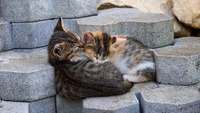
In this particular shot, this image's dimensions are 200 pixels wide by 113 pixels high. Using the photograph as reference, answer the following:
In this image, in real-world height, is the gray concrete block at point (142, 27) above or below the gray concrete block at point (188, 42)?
above

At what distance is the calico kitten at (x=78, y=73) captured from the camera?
2.94 metres

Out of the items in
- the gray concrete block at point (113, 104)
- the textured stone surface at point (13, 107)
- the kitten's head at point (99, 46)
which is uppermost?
the kitten's head at point (99, 46)

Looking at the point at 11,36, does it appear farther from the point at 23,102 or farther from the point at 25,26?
the point at 23,102

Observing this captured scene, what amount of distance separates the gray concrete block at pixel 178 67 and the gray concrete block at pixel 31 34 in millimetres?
1141

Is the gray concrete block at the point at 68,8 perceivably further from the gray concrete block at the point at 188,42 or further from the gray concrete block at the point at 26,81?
the gray concrete block at the point at 188,42

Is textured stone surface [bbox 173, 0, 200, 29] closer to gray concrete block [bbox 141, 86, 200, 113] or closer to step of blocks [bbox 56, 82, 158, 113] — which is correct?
step of blocks [bbox 56, 82, 158, 113]

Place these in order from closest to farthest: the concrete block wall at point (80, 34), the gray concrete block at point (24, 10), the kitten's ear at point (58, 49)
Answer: the concrete block wall at point (80, 34), the kitten's ear at point (58, 49), the gray concrete block at point (24, 10)

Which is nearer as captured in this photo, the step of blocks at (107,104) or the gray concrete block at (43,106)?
the step of blocks at (107,104)

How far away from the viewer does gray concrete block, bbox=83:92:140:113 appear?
2.75 metres

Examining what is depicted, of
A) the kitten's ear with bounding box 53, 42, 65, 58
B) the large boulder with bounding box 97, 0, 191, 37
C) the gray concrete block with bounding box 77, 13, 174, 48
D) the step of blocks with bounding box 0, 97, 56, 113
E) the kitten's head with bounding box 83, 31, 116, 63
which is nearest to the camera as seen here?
the step of blocks with bounding box 0, 97, 56, 113

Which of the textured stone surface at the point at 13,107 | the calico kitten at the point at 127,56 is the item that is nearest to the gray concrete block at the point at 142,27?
the calico kitten at the point at 127,56

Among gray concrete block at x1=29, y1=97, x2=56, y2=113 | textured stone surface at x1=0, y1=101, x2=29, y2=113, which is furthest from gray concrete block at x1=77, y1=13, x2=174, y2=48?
textured stone surface at x1=0, y1=101, x2=29, y2=113

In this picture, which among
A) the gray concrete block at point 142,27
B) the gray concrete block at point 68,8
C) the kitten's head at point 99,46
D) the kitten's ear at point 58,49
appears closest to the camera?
the kitten's ear at point 58,49

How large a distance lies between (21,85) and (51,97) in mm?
279
